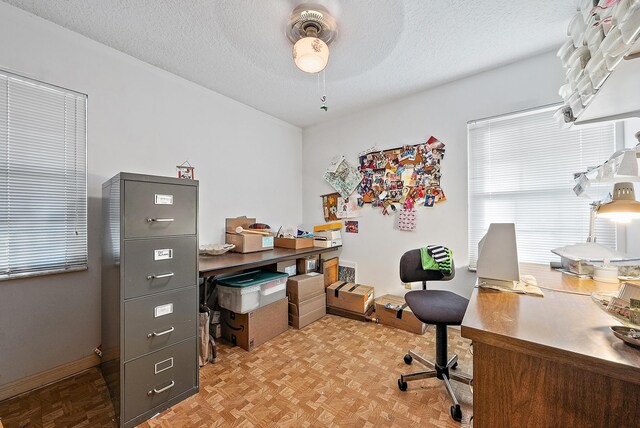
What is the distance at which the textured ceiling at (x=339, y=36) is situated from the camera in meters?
1.58

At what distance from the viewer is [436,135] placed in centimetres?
262

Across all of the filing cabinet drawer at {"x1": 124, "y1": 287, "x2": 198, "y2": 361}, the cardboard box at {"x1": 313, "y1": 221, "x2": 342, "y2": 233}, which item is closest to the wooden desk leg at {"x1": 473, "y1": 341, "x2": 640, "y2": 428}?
the filing cabinet drawer at {"x1": 124, "y1": 287, "x2": 198, "y2": 361}

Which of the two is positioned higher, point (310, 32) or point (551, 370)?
point (310, 32)

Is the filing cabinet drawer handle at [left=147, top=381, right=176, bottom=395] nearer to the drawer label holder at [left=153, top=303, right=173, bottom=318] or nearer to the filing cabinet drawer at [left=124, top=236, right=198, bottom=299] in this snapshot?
→ the drawer label holder at [left=153, top=303, right=173, bottom=318]

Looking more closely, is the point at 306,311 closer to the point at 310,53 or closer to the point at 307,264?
the point at 307,264

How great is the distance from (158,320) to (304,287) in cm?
143

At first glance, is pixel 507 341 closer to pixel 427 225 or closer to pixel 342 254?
pixel 427 225

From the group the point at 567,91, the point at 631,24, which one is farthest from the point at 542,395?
the point at 567,91

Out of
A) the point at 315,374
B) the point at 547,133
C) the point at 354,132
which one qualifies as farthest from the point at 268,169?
the point at 547,133

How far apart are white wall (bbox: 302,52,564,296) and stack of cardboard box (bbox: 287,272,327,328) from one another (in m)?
0.63

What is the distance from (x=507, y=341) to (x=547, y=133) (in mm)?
2235

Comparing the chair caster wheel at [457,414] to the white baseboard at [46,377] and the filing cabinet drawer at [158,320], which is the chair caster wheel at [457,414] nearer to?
the filing cabinet drawer at [158,320]

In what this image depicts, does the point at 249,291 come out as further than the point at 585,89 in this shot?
Yes

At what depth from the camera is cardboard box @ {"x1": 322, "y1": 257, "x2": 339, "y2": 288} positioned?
3.09 metres
